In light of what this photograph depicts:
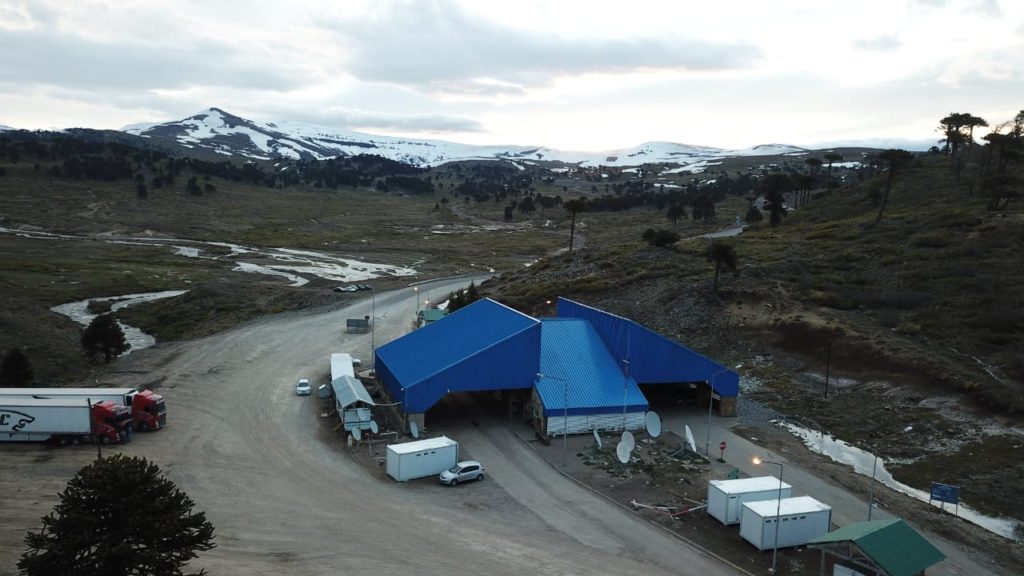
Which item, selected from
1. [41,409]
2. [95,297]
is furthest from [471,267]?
[41,409]

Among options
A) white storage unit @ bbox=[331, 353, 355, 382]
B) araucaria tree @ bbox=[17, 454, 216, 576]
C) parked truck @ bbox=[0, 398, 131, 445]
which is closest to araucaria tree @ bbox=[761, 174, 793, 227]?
white storage unit @ bbox=[331, 353, 355, 382]

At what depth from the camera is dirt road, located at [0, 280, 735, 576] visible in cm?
2314

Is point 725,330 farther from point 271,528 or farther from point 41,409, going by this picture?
point 41,409

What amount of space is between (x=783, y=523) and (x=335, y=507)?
16599mm

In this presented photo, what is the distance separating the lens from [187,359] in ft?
163

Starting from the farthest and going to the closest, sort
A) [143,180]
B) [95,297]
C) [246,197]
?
[246,197] → [143,180] → [95,297]

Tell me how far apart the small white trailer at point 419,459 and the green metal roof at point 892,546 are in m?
15.1

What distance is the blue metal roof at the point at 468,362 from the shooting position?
117ft

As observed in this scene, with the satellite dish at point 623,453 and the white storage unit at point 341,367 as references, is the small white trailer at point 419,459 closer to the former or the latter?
the satellite dish at point 623,453

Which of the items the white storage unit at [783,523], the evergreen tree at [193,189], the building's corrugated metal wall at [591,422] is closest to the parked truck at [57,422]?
the building's corrugated metal wall at [591,422]

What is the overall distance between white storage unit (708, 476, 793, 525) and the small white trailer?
11089mm

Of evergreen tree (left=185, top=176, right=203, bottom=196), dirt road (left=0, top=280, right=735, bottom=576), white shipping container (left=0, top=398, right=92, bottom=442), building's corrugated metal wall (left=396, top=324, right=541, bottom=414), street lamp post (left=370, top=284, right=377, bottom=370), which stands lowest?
street lamp post (left=370, top=284, right=377, bottom=370)

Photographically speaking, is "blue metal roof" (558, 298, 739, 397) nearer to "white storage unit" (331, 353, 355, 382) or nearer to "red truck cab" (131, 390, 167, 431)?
"white storage unit" (331, 353, 355, 382)

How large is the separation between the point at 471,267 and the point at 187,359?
63962mm
